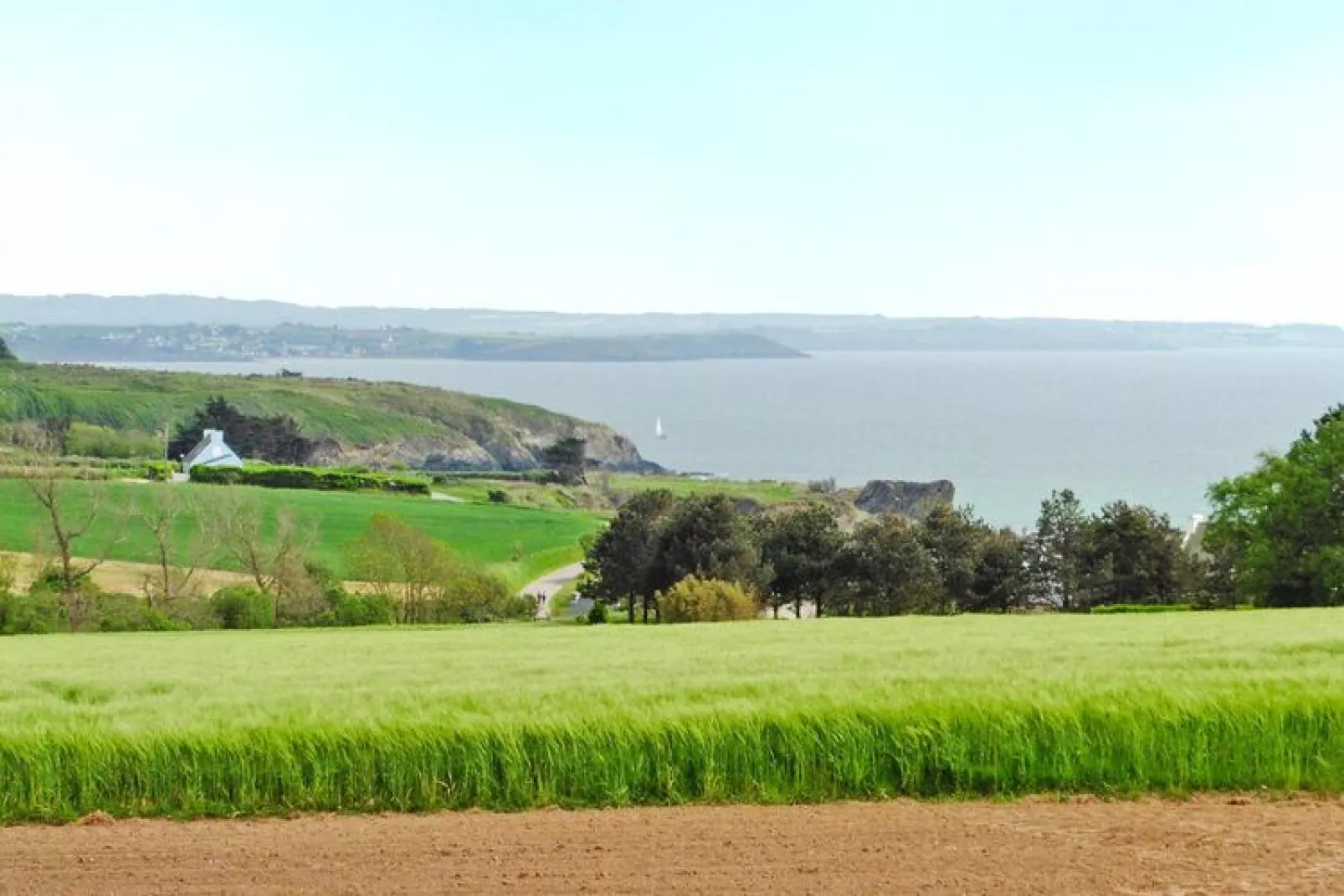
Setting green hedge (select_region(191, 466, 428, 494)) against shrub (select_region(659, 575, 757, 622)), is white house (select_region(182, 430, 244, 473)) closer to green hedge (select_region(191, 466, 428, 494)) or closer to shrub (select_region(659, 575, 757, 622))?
green hedge (select_region(191, 466, 428, 494))

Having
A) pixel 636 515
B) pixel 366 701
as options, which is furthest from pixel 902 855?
pixel 636 515

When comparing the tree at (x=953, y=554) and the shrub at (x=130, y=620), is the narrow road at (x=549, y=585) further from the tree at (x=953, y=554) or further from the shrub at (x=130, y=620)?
the shrub at (x=130, y=620)

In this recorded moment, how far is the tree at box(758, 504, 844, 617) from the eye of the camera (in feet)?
144

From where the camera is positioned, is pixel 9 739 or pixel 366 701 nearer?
pixel 9 739

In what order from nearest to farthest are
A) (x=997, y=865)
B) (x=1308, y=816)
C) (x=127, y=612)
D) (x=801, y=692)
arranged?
(x=997, y=865), (x=1308, y=816), (x=801, y=692), (x=127, y=612)

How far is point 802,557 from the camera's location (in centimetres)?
4375

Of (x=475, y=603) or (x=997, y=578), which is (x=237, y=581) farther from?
(x=997, y=578)

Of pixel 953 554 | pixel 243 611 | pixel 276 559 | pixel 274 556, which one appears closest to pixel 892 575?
pixel 953 554

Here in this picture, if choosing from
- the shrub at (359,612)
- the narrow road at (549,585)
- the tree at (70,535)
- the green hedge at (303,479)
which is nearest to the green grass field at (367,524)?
the tree at (70,535)

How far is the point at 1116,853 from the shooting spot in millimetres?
8844

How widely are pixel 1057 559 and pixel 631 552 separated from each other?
574 inches

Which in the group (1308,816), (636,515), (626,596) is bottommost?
(626,596)

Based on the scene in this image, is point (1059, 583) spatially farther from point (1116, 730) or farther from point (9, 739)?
point (9, 739)

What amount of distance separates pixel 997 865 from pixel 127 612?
35.0m
